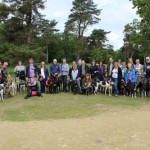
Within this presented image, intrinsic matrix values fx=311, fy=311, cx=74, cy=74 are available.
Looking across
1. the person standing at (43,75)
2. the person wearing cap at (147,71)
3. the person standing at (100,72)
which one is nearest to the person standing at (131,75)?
the person wearing cap at (147,71)

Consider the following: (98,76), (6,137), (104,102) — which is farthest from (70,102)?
(6,137)

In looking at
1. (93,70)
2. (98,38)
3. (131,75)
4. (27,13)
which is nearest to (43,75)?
(93,70)

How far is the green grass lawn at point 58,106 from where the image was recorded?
10453 mm

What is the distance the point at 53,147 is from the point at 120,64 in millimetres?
9735

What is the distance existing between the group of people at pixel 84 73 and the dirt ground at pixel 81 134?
4.82m

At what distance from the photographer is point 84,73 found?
50.2 ft

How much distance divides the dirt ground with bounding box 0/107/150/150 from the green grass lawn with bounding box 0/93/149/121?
0.97 metres

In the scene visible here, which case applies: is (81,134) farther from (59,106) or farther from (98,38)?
(98,38)

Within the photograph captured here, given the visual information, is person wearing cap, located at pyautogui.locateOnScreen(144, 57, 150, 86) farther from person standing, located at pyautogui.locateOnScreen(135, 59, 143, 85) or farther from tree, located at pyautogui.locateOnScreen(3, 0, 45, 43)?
tree, located at pyautogui.locateOnScreen(3, 0, 45, 43)

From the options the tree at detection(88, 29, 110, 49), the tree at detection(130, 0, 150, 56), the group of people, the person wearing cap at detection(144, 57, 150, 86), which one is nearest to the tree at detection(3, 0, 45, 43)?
the tree at detection(130, 0, 150, 56)

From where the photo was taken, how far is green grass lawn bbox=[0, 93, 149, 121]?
412 inches

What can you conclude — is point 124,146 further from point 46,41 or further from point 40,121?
point 46,41

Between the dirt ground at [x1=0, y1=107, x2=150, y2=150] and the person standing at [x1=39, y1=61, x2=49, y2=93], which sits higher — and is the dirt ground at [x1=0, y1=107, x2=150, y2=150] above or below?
below

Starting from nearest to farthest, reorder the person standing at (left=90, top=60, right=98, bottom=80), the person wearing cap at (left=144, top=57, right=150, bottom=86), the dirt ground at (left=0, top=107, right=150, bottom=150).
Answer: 1. the dirt ground at (left=0, top=107, right=150, bottom=150)
2. the person wearing cap at (left=144, top=57, right=150, bottom=86)
3. the person standing at (left=90, top=60, right=98, bottom=80)
